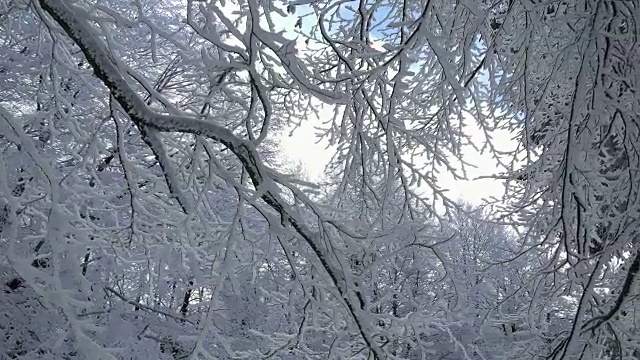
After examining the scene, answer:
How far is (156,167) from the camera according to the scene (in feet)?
20.3

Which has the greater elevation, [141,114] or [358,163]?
[358,163]

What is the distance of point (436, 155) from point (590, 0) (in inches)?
45.3

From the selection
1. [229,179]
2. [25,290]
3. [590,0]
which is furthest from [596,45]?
[25,290]

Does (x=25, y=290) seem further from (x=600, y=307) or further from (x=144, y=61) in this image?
(x=600, y=307)

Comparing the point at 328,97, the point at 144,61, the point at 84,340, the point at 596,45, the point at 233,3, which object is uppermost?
the point at 144,61

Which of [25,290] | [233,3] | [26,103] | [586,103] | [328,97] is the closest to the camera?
[328,97]

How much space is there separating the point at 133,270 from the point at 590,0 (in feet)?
18.7

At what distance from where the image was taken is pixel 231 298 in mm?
8938

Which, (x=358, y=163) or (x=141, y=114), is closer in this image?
(x=141, y=114)

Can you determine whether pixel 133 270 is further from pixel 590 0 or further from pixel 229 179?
pixel 590 0

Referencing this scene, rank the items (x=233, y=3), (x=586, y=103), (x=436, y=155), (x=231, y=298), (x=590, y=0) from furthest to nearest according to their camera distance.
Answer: (x=231, y=298), (x=436, y=155), (x=233, y=3), (x=586, y=103), (x=590, y=0)

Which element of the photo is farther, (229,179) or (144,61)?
(144,61)

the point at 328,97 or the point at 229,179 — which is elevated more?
the point at 328,97

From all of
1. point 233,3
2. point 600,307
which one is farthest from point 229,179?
point 600,307
